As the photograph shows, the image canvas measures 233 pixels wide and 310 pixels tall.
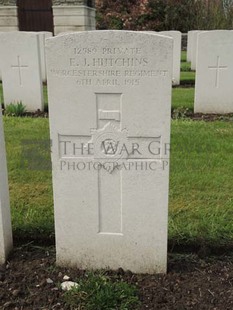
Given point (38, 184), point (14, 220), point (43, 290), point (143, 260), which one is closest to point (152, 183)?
point (143, 260)

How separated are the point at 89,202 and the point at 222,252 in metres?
1.02

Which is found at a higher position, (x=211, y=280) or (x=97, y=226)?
(x=97, y=226)

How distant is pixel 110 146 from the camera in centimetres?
247

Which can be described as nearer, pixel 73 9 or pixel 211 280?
pixel 211 280

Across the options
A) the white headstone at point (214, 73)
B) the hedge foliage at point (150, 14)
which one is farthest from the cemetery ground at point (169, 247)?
the hedge foliage at point (150, 14)

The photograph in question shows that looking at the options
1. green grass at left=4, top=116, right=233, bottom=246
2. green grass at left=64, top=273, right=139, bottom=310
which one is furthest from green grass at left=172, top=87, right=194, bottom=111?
green grass at left=64, top=273, right=139, bottom=310

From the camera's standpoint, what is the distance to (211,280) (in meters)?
2.54

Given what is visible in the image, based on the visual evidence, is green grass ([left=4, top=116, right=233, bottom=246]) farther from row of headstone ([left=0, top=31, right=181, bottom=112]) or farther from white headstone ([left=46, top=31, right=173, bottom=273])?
row of headstone ([left=0, top=31, right=181, bottom=112])

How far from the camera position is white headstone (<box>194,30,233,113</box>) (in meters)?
6.70

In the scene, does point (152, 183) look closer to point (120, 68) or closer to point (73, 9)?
point (120, 68)

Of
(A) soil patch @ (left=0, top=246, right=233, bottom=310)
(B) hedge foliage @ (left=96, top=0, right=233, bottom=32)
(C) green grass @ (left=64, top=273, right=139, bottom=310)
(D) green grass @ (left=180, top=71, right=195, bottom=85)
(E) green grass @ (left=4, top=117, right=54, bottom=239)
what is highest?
(B) hedge foliage @ (left=96, top=0, right=233, bottom=32)

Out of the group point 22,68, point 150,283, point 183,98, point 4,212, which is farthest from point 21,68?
point 150,283

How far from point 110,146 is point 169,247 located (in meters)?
0.94

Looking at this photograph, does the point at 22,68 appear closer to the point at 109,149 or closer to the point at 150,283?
the point at 109,149
